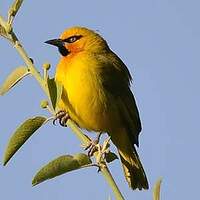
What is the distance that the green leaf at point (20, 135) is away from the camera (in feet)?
7.43

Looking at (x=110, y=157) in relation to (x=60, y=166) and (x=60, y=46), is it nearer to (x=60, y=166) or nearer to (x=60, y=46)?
(x=60, y=166)

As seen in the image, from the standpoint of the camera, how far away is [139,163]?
5.38 metres

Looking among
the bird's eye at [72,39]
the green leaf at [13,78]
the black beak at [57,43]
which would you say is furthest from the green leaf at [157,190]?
the bird's eye at [72,39]

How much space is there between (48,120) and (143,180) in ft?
9.27

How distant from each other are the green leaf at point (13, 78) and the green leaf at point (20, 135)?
242 millimetres

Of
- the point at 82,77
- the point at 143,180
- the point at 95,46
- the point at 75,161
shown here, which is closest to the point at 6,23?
the point at 75,161

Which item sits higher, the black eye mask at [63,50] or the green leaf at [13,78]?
the green leaf at [13,78]

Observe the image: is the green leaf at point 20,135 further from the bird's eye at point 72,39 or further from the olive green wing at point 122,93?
the bird's eye at point 72,39

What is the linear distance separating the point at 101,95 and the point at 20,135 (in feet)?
8.91

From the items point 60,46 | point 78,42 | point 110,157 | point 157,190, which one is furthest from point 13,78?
point 78,42

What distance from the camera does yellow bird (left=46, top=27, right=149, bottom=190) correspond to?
4809mm

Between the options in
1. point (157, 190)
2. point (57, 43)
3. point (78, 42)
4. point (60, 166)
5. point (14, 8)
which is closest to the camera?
point (157, 190)

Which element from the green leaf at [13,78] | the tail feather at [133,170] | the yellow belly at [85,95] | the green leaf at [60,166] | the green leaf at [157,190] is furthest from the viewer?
the tail feather at [133,170]

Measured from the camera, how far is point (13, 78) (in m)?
2.61
